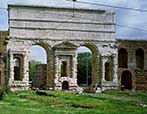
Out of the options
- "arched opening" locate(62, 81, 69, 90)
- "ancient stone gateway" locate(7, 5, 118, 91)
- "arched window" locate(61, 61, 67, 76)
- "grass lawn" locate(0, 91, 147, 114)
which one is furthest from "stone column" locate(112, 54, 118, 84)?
"grass lawn" locate(0, 91, 147, 114)

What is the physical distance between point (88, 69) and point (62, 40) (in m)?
30.8

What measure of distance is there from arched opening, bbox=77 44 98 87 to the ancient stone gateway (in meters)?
0.13

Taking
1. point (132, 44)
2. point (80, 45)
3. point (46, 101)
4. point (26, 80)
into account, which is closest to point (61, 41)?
point (80, 45)

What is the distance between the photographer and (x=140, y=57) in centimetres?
6031

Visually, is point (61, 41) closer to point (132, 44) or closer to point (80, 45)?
point (80, 45)

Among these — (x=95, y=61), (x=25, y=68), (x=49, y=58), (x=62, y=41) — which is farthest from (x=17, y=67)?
(x=95, y=61)

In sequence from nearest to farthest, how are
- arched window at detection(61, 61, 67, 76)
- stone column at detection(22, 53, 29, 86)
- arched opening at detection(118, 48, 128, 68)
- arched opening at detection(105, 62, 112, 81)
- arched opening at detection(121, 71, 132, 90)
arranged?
stone column at detection(22, 53, 29, 86) → arched window at detection(61, 61, 67, 76) → arched opening at detection(105, 62, 112, 81) → arched opening at detection(121, 71, 132, 90) → arched opening at detection(118, 48, 128, 68)

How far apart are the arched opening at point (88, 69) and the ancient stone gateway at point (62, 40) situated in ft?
0.41

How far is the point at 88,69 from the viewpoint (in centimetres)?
8050

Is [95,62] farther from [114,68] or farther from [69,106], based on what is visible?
[69,106]

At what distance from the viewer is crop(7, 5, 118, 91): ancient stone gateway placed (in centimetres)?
4916

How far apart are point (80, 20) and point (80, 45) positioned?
272cm

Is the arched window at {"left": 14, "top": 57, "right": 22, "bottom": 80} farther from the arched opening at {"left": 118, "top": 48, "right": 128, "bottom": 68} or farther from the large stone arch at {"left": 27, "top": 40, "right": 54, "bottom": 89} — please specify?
the arched opening at {"left": 118, "top": 48, "right": 128, "bottom": 68}

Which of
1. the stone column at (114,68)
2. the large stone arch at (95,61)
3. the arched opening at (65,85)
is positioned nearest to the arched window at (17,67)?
the arched opening at (65,85)
